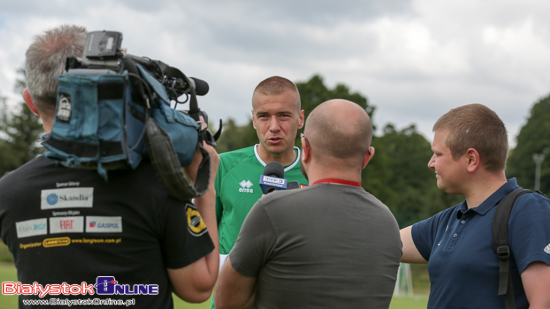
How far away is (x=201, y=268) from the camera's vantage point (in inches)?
95.8

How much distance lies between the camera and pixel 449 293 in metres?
3.28

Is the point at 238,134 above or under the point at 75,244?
above

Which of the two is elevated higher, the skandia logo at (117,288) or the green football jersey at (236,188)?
the green football jersey at (236,188)

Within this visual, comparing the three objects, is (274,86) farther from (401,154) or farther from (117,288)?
(401,154)

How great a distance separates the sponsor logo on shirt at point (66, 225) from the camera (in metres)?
2.34

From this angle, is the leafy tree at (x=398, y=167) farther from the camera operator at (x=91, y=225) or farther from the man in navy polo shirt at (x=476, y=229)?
the camera operator at (x=91, y=225)

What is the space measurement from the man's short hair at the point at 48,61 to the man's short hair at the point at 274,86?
96.2 inches

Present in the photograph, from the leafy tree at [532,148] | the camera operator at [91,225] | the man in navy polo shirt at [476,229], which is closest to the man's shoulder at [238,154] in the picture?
the man in navy polo shirt at [476,229]

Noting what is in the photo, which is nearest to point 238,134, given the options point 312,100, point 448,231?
point 312,100

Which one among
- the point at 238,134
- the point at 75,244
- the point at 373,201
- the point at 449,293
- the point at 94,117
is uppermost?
the point at 238,134

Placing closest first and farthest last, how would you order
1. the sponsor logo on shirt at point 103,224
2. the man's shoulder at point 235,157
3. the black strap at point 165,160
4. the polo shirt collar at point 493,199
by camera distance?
the black strap at point 165,160 < the sponsor logo on shirt at point 103,224 < the polo shirt collar at point 493,199 < the man's shoulder at point 235,157

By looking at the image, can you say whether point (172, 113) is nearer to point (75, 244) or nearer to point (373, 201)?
point (75, 244)

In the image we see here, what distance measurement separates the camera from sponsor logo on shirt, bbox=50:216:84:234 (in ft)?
7.66

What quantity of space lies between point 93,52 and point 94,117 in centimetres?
33
